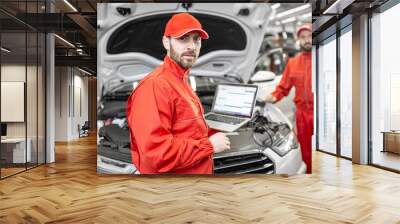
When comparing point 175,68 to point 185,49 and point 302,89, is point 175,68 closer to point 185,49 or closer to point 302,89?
point 185,49

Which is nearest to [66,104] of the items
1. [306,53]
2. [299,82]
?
[299,82]

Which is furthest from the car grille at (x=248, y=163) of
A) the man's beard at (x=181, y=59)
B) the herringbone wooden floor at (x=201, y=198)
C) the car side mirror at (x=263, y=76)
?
the man's beard at (x=181, y=59)

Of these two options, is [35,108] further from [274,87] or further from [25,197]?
[274,87]

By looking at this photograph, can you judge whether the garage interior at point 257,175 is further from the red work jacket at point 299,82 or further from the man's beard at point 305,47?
the red work jacket at point 299,82

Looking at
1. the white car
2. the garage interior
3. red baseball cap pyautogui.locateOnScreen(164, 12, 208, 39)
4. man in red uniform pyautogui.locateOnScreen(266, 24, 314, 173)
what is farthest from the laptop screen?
the garage interior

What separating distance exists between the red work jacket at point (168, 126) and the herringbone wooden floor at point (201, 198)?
Result: 0.29m

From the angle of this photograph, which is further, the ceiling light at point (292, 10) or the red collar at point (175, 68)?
the ceiling light at point (292, 10)

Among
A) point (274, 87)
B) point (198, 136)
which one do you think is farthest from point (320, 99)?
point (198, 136)

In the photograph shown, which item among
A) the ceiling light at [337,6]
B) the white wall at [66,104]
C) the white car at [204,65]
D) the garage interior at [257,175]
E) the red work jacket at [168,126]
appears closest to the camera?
the garage interior at [257,175]

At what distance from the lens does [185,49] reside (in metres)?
6.60

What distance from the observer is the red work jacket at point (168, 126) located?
246 inches

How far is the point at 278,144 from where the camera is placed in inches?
266

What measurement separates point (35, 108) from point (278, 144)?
4.70 m

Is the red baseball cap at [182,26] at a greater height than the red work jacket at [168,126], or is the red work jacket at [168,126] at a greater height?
the red baseball cap at [182,26]
